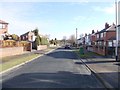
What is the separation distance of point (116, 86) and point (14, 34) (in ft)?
244

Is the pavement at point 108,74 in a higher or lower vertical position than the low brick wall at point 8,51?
lower

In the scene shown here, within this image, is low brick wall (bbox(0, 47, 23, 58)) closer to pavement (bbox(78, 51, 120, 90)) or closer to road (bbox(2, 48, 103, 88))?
pavement (bbox(78, 51, 120, 90))

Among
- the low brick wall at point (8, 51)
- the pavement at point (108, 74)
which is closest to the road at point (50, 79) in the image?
the pavement at point (108, 74)

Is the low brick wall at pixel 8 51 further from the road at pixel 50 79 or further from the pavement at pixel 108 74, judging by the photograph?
the road at pixel 50 79

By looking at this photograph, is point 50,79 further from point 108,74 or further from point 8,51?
point 8,51

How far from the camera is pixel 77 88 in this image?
41.2 feet

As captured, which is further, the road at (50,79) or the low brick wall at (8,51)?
the low brick wall at (8,51)

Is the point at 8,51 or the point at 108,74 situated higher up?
the point at 8,51

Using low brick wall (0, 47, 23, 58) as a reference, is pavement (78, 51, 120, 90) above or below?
below

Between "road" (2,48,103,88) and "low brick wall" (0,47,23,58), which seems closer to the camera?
"road" (2,48,103,88)

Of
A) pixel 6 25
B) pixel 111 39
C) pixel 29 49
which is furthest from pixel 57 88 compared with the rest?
pixel 6 25

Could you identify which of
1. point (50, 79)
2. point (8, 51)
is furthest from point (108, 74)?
point (8, 51)

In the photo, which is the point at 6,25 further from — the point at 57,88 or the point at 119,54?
the point at 57,88

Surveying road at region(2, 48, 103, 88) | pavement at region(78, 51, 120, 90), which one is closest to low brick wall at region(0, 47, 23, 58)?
pavement at region(78, 51, 120, 90)
